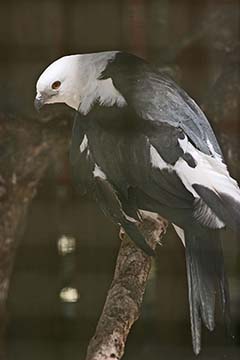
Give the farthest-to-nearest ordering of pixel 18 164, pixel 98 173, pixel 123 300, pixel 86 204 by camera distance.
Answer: pixel 86 204
pixel 18 164
pixel 98 173
pixel 123 300

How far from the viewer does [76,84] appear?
1.14 m

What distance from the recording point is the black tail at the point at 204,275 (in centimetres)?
101

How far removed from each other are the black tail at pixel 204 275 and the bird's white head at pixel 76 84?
228 mm

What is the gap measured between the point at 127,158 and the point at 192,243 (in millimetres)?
134

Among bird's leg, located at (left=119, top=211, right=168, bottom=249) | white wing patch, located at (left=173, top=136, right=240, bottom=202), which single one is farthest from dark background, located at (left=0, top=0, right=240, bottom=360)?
white wing patch, located at (left=173, top=136, right=240, bottom=202)

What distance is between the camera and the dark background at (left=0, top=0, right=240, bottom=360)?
1.57m

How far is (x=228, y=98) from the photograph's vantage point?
1.50 meters

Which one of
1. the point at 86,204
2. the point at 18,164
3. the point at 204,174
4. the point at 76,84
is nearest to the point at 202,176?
the point at 204,174

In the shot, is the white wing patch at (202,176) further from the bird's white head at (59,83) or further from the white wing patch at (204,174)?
the bird's white head at (59,83)

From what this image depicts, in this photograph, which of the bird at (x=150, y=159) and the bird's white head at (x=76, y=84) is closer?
the bird at (x=150, y=159)

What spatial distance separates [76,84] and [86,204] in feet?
1.89

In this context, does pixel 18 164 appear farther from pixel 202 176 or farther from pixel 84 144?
pixel 202 176

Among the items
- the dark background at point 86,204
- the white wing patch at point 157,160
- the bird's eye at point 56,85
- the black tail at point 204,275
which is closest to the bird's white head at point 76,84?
the bird's eye at point 56,85

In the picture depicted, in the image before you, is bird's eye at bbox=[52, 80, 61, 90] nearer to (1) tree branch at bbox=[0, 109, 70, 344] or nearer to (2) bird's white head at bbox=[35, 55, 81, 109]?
(2) bird's white head at bbox=[35, 55, 81, 109]
